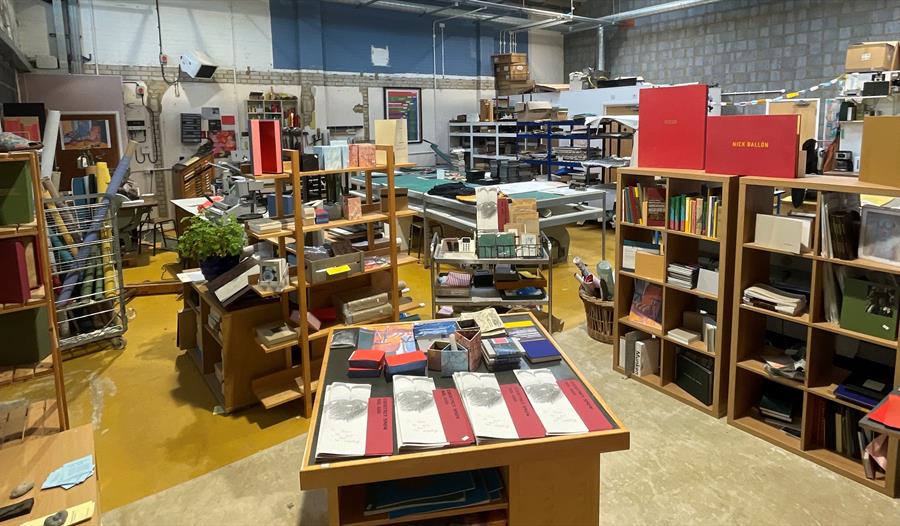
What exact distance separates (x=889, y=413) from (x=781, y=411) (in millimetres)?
1069

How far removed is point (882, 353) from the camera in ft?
10.2

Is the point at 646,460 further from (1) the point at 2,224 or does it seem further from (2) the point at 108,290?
(2) the point at 108,290

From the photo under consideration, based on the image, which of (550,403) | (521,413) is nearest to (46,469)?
(521,413)

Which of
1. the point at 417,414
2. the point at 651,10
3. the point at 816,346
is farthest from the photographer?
the point at 651,10

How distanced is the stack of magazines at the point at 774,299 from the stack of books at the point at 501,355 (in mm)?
1589

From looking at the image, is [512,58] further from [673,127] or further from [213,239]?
[213,239]

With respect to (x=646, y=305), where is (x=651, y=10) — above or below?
above

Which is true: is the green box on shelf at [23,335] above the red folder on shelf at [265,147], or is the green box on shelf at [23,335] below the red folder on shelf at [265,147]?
below

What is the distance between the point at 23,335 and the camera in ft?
9.27

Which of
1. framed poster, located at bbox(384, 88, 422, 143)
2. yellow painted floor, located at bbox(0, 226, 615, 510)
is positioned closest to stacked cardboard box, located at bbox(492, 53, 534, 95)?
Result: framed poster, located at bbox(384, 88, 422, 143)

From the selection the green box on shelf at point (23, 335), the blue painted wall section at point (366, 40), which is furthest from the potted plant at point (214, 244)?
the blue painted wall section at point (366, 40)

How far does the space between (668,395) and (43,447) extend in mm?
3342

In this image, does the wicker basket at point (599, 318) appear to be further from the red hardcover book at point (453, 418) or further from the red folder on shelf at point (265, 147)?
the red hardcover book at point (453, 418)

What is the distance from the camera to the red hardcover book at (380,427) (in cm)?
186
